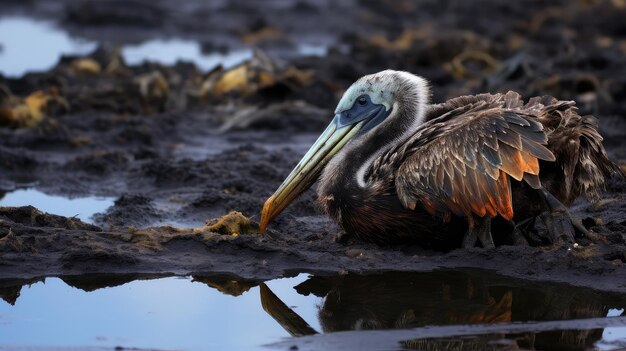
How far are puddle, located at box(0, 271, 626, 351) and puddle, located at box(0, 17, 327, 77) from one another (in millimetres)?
10999

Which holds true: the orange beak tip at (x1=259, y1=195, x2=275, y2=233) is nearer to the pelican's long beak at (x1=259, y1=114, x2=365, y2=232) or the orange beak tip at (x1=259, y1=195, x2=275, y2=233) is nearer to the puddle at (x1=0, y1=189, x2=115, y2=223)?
the pelican's long beak at (x1=259, y1=114, x2=365, y2=232)

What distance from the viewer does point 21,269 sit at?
7578mm

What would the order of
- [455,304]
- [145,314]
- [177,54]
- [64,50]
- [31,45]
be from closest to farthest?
[145,314] → [455,304] → [64,50] → [177,54] → [31,45]

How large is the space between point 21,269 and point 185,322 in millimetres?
1327

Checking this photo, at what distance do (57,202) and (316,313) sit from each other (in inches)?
168

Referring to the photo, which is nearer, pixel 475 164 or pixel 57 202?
pixel 475 164

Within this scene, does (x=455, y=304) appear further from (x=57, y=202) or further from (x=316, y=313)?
(x=57, y=202)

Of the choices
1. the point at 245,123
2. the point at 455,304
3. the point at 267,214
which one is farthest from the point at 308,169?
the point at 245,123

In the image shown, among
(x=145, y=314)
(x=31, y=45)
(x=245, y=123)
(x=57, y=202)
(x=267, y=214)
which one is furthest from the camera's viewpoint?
(x=31, y=45)

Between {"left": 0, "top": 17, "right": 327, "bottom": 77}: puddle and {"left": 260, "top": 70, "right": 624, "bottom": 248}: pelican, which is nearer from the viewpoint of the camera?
{"left": 260, "top": 70, "right": 624, "bottom": 248}: pelican

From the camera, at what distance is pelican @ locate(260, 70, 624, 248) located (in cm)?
756

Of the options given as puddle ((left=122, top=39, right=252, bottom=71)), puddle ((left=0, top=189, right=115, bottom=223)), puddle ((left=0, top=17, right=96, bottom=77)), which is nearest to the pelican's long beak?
puddle ((left=0, top=189, right=115, bottom=223))

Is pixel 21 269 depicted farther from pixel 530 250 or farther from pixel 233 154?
pixel 233 154

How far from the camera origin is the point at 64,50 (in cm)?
2122
